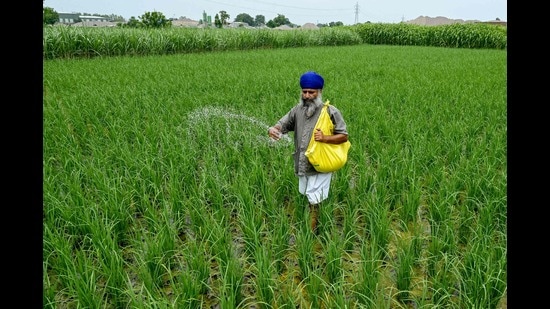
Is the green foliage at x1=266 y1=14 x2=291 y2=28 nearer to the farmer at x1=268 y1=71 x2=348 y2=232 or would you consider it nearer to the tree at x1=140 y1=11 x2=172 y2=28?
the tree at x1=140 y1=11 x2=172 y2=28

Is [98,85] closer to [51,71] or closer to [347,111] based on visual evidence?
[51,71]

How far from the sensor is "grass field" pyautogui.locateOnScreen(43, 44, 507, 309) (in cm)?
181

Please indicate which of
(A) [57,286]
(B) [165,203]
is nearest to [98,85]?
(B) [165,203]

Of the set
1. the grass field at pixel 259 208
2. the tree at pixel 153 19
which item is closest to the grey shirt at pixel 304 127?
the grass field at pixel 259 208

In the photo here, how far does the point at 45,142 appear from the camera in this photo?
3.65 metres

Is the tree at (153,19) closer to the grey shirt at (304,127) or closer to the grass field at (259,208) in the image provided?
the grass field at (259,208)

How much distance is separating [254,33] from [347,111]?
43.9 feet

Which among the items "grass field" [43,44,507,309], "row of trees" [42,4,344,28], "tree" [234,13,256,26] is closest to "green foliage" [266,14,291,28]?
"row of trees" [42,4,344,28]

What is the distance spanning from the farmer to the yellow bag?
0.04 metres

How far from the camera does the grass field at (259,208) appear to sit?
71.4 inches

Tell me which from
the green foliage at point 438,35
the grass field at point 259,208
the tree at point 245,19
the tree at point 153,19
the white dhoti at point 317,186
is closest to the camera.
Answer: the grass field at point 259,208

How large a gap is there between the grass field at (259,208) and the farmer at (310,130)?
207 millimetres

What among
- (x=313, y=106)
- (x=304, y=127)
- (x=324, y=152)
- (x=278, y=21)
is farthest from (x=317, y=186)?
(x=278, y=21)

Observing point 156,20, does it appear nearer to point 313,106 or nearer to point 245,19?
point 313,106
